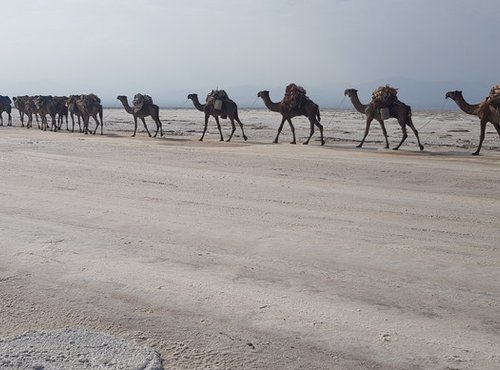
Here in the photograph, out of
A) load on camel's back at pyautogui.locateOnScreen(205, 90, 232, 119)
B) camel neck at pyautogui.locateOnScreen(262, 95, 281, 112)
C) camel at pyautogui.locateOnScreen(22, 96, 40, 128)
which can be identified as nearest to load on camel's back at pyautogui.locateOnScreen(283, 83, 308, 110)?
camel neck at pyautogui.locateOnScreen(262, 95, 281, 112)

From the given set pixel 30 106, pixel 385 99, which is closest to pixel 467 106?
pixel 385 99

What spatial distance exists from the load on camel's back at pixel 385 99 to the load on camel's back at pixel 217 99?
22.5ft

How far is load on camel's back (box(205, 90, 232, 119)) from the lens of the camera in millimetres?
24062

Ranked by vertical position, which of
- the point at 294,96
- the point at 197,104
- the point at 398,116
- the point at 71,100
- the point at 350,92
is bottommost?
the point at 398,116

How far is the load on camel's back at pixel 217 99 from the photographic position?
24062mm

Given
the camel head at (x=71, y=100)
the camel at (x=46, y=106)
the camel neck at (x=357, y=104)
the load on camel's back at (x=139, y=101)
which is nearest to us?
the camel neck at (x=357, y=104)

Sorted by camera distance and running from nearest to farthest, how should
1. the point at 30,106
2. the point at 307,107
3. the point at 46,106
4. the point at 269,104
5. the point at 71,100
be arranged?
the point at 307,107, the point at 269,104, the point at 71,100, the point at 46,106, the point at 30,106

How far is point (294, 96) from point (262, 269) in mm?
17413

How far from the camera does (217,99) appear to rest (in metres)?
24.2

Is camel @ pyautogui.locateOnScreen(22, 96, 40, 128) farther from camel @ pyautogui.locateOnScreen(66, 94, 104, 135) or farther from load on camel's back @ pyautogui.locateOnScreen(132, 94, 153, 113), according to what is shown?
load on camel's back @ pyautogui.locateOnScreen(132, 94, 153, 113)

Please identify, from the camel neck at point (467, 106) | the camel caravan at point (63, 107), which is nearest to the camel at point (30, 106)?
the camel caravan at point (63, 107)

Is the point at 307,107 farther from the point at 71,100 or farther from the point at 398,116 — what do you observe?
the point at 71,100

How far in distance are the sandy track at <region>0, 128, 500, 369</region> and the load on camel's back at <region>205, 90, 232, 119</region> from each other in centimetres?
1339

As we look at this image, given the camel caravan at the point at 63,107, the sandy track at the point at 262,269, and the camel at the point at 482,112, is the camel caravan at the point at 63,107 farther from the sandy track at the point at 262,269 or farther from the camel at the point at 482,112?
the sandy track at the point at 262,269
